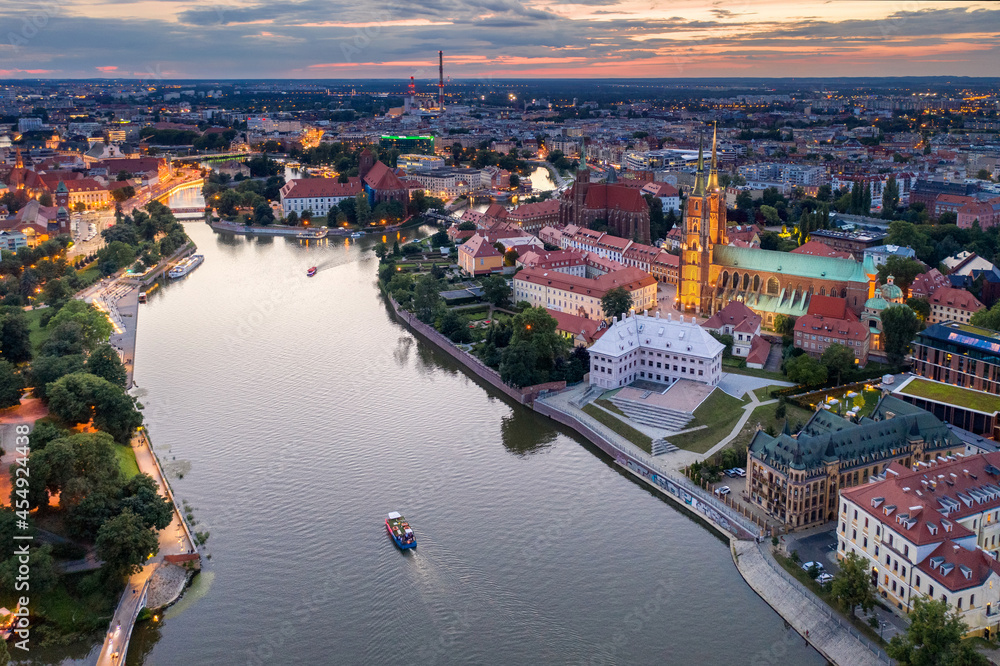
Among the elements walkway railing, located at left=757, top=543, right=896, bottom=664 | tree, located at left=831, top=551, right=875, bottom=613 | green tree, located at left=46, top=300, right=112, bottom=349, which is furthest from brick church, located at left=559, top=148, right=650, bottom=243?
tree, located at left=831, top=551, right=875, bottom=613

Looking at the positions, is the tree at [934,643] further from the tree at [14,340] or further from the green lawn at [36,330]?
the green lawn at [36,330]

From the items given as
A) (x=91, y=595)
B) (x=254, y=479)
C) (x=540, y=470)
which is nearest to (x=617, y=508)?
(x=540, y=470)

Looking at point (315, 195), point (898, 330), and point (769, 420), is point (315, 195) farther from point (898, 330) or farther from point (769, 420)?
point (769, 420)

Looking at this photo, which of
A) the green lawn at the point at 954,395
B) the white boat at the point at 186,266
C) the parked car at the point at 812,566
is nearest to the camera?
the parked car at the point at 812,566

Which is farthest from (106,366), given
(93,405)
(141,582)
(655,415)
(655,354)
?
(655,354)

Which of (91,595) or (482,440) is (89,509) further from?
(482,440)

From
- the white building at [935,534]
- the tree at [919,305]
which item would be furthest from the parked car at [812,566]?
the tree at [919,305]
